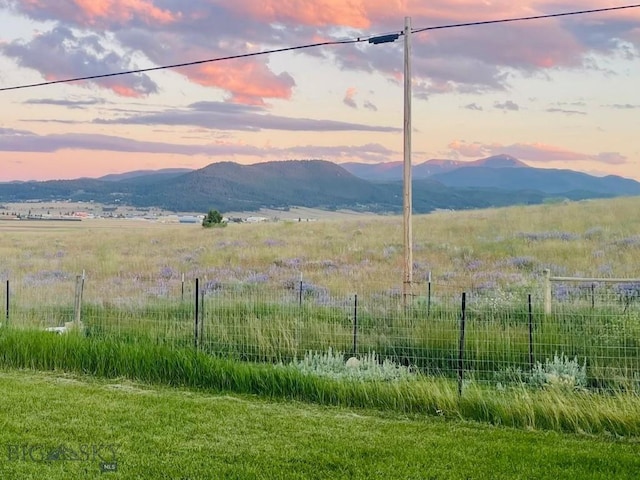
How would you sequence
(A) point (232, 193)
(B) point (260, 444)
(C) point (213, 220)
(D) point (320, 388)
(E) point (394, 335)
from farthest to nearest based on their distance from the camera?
(A) point (232, 193) → (C) point (213, 220) → (E) point (394, 335) → (D) point (320, 388) → (B) point (260, 444)

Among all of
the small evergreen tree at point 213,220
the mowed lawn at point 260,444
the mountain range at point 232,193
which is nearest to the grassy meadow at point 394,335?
the mowed lawn at point 260,444

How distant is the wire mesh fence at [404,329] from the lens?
9195 mm

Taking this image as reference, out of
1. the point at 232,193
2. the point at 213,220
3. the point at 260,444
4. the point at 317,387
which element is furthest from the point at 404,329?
the point at 232,193

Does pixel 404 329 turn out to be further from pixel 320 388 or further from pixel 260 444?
pixel 260 444

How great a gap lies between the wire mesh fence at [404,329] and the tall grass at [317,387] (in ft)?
2.05

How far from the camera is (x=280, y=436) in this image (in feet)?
21.4

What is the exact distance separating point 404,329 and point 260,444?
4.45 meters

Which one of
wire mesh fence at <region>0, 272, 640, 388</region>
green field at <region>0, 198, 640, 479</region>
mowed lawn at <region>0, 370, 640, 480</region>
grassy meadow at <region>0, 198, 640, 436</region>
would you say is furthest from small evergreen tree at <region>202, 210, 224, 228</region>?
mowed lawn at <region>0, 370, 640, 480</region>

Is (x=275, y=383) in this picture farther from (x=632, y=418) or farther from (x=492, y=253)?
(x=492, y=253)

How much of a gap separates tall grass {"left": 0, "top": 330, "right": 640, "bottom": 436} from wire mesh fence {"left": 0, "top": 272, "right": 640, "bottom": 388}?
0.63 m

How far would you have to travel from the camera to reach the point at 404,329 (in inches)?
408

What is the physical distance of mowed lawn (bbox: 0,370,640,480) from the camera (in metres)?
5.66

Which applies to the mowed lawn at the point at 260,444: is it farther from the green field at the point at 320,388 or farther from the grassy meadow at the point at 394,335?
the grassy meadow at the point at 394,335

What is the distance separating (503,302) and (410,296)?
58.9 inches
